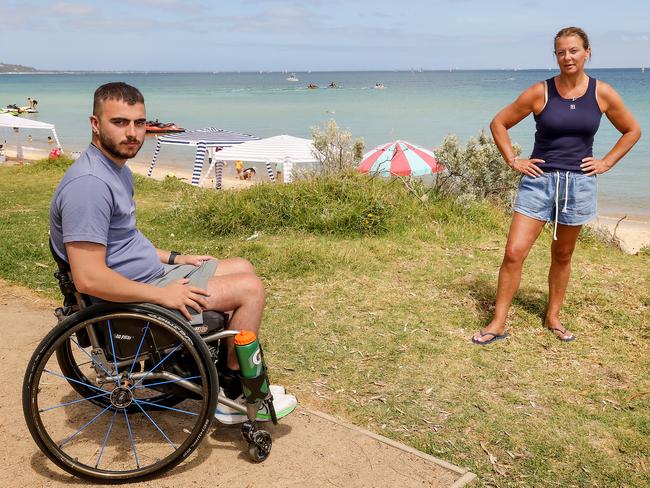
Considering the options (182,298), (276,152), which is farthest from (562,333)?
(276,152)

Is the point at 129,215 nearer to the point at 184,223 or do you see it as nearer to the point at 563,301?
the point at 563,301

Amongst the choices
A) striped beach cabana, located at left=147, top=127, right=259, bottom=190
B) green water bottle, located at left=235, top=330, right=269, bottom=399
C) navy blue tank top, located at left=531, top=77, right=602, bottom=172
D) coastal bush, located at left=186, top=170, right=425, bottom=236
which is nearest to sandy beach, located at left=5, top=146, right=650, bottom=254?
striped beach cabana, located at left=147, top=127, right=259, bottom=190

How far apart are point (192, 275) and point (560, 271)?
264cm

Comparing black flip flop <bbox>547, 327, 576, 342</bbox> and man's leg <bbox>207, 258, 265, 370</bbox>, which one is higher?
man's leg <bbox>207, 258, 265, 370</bbox>

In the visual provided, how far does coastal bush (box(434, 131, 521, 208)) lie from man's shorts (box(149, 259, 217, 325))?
580 cm

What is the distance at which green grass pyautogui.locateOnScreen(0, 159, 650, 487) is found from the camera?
3.25 m

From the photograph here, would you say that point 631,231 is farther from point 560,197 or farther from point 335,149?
point 560,197

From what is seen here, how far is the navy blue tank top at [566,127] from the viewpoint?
13.0 ft

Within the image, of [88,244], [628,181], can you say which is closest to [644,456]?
[88,244]

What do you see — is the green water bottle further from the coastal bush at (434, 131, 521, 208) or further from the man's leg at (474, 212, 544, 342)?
the coastal bush at (434, 131, 521, 208)

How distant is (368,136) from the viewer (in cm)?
3275

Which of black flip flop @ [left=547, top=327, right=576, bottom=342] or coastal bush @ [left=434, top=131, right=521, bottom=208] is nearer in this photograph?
black flip flop @ [left=547, top=327, right=576, bottom=342]

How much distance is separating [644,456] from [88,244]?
2.72 metres

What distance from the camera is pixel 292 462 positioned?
9.78 feet
